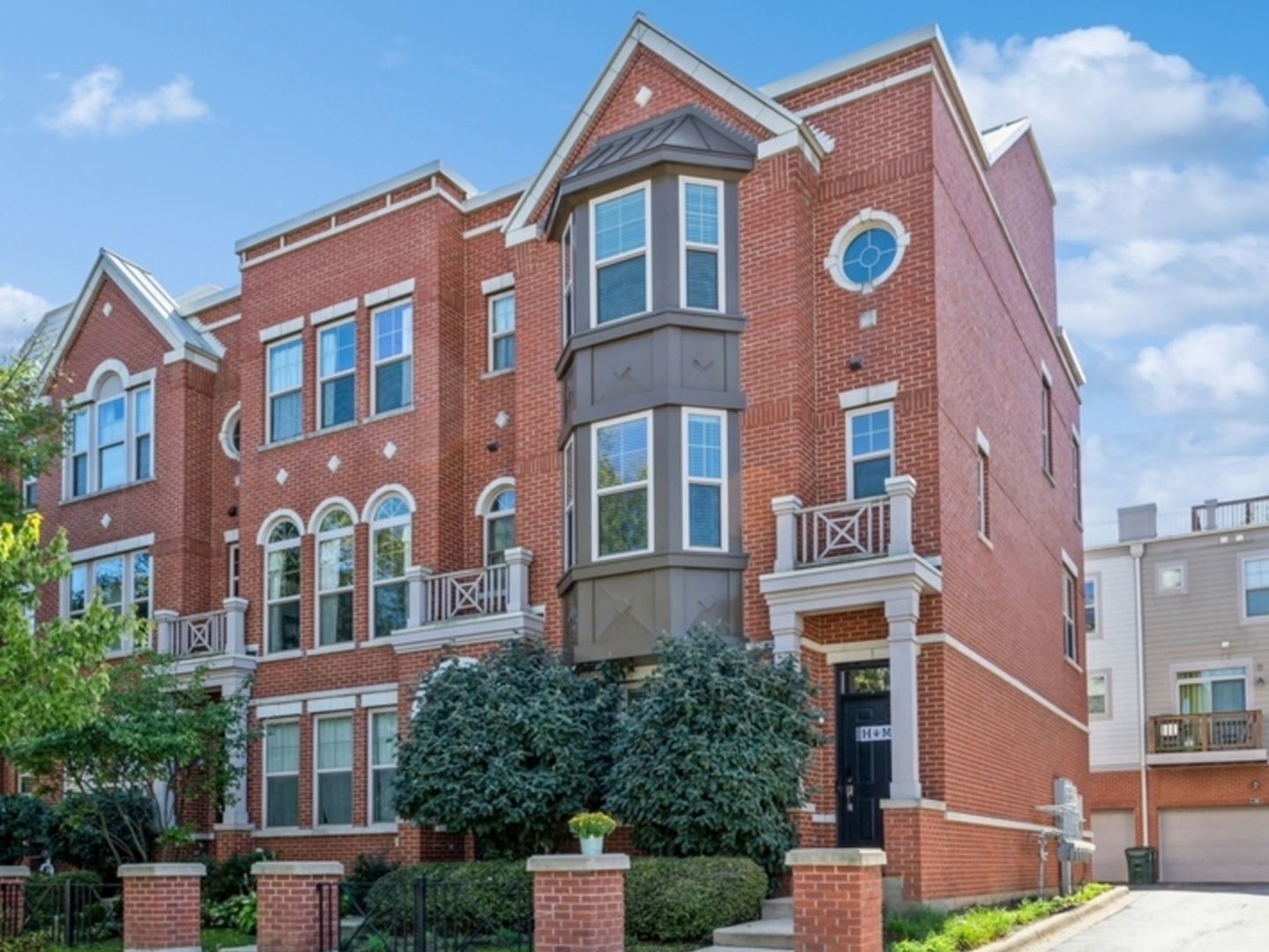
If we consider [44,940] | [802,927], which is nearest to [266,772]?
[44,940]

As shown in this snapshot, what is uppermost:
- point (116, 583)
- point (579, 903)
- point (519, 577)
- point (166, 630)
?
point (116, 583)

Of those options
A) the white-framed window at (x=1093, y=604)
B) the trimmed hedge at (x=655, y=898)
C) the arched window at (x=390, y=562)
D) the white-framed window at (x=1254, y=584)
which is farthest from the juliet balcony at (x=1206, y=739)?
the trimmed hedge at (x=655, y=898)

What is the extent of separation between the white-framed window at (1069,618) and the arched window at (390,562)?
11584 millimetres

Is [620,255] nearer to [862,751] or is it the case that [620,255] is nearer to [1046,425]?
[862,751]

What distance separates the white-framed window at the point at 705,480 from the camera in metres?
19.8

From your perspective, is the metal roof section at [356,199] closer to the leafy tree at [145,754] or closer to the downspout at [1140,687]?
the leafy tree at [145,754]

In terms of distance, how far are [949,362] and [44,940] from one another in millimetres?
13859

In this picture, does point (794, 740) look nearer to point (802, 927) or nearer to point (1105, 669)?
point (802, 927)

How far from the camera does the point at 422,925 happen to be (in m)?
15.6

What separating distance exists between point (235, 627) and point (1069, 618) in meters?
14.9

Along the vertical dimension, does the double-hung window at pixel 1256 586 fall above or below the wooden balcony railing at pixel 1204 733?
above

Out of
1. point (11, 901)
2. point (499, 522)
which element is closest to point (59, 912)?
point (11, 901)

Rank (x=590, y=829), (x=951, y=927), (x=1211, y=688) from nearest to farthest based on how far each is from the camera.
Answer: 1. (x=590, y=829)
2. (x=951, y=927)
3. (x=1211, y=688)

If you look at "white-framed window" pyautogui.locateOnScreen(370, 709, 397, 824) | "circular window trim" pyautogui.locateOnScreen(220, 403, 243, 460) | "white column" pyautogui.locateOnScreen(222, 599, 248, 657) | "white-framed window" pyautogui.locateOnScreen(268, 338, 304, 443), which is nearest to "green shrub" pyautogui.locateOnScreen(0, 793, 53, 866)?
"white column" pyautogui.locateOnScreen(222, 599, 248, 657)
